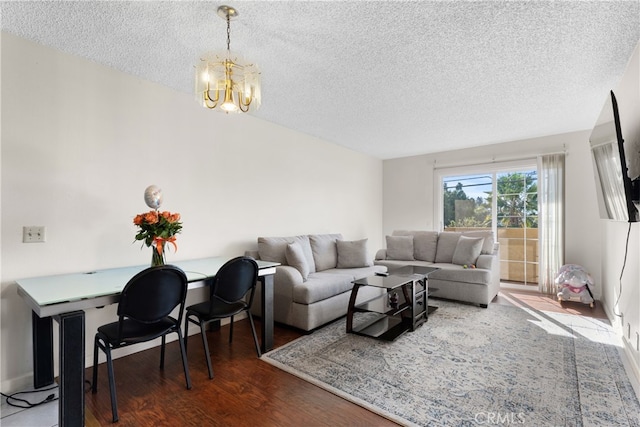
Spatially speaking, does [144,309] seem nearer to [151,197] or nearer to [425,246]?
[151,197]

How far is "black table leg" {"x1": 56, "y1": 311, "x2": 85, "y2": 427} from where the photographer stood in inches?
63.2

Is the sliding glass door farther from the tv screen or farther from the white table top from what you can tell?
the white table top

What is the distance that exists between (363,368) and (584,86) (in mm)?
3279

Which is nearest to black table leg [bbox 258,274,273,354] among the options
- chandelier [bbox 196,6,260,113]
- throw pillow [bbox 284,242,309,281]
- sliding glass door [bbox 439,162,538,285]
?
throw pillow [bbox 284,242,309,281]

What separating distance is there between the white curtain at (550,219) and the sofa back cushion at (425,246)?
1.56 metres

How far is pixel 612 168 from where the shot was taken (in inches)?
89.4

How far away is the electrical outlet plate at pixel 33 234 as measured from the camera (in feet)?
7.15

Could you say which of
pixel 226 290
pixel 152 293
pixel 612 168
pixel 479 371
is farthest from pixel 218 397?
pixel 612 168

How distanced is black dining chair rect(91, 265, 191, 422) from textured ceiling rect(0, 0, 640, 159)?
1.61 metres

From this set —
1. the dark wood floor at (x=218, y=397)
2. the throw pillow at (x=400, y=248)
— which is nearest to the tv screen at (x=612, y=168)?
the dark wood floor at (x=218, y=397)

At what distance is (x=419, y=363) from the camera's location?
2.44 metres

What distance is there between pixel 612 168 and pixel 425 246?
284cm

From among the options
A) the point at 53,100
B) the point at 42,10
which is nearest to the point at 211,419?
the point at 53,100

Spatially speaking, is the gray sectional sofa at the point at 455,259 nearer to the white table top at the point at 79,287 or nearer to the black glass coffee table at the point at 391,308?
the black glass coffee table at the point at 391,308
